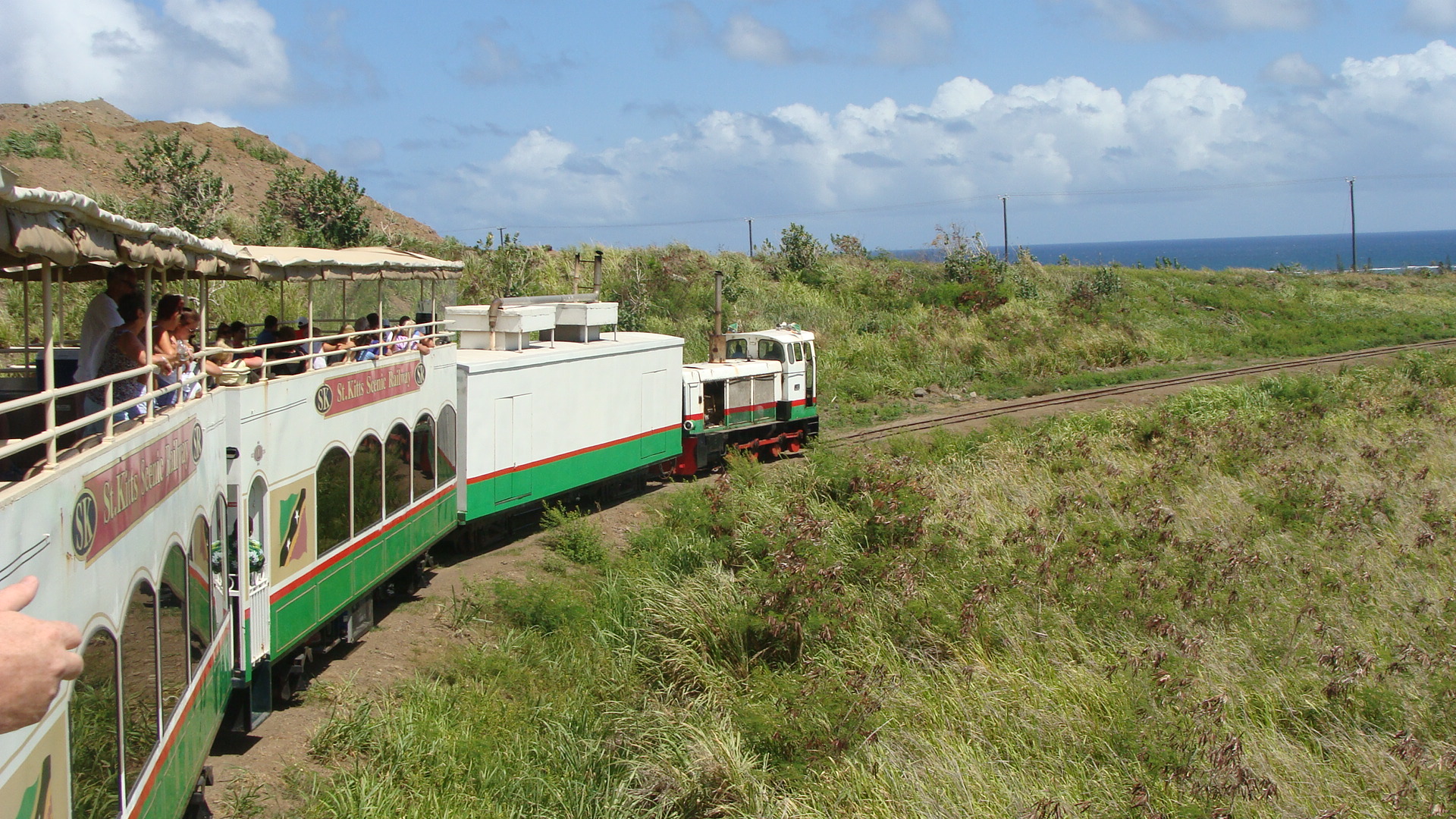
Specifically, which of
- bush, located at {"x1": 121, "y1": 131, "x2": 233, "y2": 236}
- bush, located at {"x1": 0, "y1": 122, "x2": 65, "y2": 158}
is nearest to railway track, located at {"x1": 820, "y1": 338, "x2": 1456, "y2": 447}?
bush, located at {"x1": 121, "y1": 131, "x2": 233, "y2": 236}

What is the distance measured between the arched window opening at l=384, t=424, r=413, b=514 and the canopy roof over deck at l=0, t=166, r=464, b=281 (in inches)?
70.8

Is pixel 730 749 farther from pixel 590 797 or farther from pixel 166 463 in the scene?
pixel 166 463

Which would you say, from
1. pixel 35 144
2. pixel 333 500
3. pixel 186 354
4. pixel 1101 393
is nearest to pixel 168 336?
pixel 186 354

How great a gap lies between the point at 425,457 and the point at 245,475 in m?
4.13

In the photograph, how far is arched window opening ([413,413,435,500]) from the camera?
1232 cm

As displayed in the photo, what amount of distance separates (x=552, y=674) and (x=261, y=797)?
3.28m

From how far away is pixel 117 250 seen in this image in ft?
17.9

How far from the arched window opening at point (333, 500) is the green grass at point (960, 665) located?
62.8 inches

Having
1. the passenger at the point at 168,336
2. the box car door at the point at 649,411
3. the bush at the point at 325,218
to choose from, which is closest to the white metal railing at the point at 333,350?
the passenger at the point at 168,336

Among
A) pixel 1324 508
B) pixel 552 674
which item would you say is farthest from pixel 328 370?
pixel 1324 508

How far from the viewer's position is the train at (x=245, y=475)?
4.32 meters

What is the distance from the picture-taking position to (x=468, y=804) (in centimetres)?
841

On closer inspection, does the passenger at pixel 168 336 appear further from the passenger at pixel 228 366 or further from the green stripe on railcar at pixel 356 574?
the green stripe on railcar at pixel 356 574

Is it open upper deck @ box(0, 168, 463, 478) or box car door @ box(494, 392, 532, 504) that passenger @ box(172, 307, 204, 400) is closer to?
open upper deck @ box(0, 168, 463, 478)
